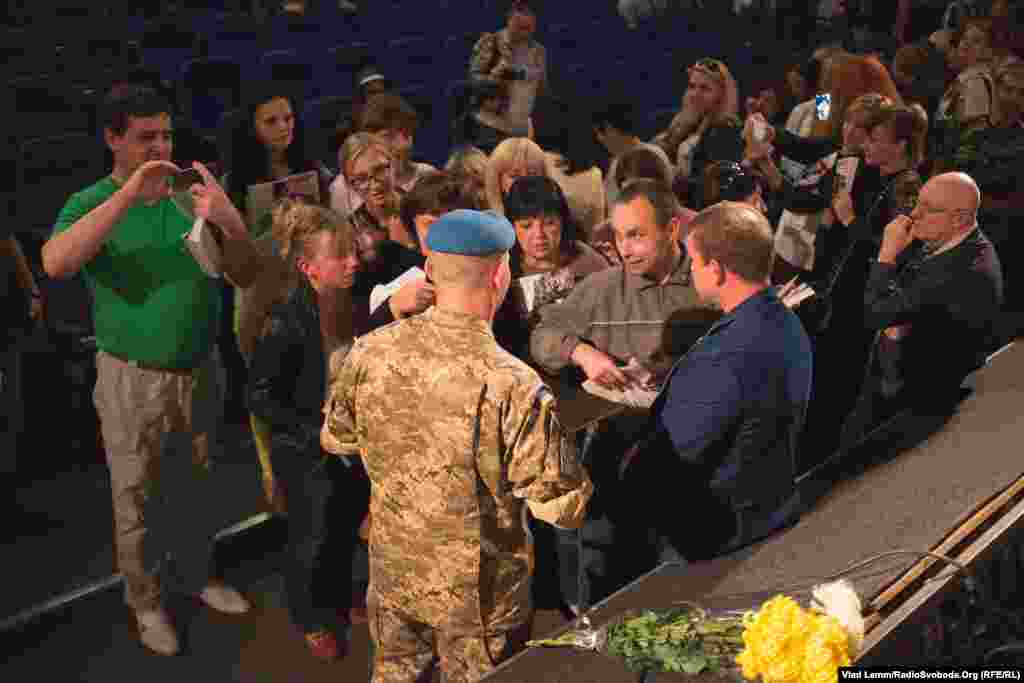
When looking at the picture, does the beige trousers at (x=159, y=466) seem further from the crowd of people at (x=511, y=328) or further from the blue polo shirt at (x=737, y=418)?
the blue polo shirt at (x=737, y=418)

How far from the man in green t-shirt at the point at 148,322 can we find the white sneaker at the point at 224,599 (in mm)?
230

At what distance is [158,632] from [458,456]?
6.03 feet

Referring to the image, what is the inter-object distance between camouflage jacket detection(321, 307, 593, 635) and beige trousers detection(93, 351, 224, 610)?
3.91ft

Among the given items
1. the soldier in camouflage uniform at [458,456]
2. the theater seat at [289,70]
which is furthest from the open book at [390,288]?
the theater seat at [289,70]

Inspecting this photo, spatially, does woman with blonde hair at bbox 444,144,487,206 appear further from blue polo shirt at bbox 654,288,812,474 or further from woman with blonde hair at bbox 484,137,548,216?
blue polo shirt at bbox 654,288,812,474

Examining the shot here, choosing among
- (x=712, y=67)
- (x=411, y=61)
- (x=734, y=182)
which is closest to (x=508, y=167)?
(x=734, y=182)

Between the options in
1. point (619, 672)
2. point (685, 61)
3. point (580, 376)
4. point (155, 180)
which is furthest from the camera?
point (685, 61)

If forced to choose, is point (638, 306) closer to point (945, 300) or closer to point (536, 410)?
point (945, 300)

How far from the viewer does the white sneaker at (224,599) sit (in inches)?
156

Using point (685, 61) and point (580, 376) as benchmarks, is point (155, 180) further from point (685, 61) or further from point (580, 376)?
point (685, 61)

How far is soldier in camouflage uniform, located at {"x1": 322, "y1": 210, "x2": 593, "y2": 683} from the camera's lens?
236cm

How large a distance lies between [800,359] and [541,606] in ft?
4.86

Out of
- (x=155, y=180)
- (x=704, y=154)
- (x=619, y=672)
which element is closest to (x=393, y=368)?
(x=619, y=672)

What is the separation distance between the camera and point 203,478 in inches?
A: 151
